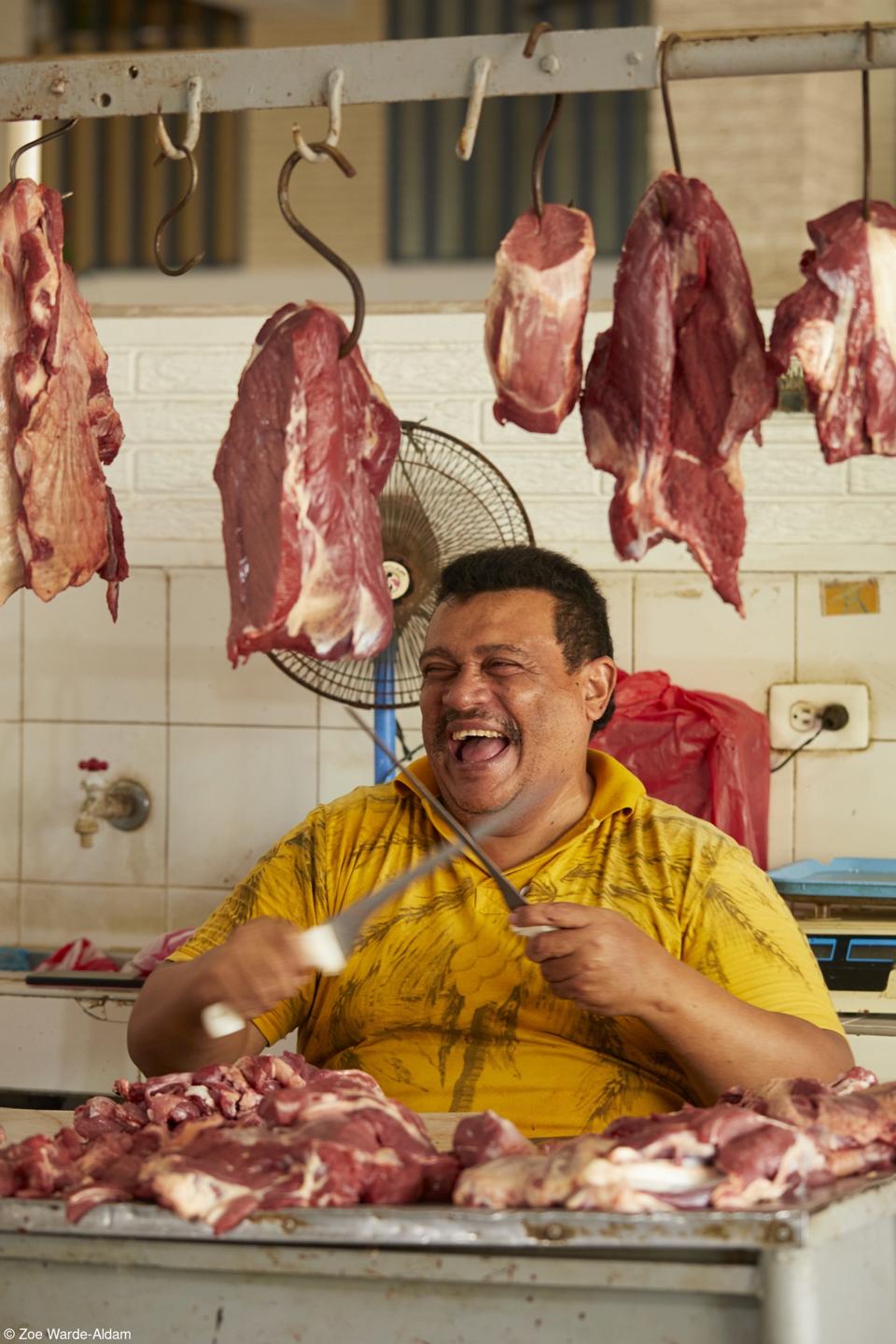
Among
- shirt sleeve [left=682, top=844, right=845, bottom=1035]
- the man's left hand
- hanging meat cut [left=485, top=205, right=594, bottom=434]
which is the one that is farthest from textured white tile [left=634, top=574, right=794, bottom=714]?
hanging meat cut [left=485, top=205, right=594, bottom=434]

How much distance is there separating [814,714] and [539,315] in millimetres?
2235

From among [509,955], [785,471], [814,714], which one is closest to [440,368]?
[785,471]

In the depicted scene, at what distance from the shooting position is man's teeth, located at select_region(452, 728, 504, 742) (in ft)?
8.80

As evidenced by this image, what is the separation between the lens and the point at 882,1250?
188 cm

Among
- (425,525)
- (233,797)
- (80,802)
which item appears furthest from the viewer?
(80,802)

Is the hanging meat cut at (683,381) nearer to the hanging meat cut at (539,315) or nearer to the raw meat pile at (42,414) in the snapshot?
the hanging meat cut at (539,315)

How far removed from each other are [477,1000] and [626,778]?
0.47 metres

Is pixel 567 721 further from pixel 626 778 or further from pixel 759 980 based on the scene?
pixel 759 980

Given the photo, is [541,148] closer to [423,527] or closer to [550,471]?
[423,527]

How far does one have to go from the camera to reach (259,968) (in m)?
2.29

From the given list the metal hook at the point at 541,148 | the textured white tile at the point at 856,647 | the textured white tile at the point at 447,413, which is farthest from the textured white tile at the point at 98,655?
the metal hook at the point at 541,148

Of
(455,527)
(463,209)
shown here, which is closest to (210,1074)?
(455,527)

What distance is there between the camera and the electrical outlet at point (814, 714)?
13.8ft

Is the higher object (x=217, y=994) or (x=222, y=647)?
(x=222, y=647)
